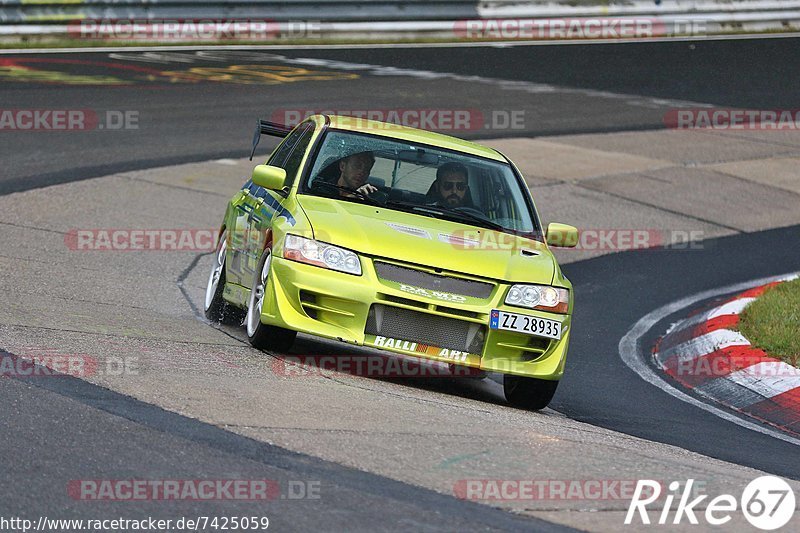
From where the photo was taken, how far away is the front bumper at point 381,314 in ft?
25.6

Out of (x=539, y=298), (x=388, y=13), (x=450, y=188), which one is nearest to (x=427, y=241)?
(x=539, y=298)

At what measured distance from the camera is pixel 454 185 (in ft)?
29.6

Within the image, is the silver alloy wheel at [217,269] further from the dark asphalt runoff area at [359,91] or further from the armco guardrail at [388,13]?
the armco guardrail at [388,13]

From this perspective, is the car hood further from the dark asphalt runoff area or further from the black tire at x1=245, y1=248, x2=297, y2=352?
the dark asphalt runoff area

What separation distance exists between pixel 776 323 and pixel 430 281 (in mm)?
3825

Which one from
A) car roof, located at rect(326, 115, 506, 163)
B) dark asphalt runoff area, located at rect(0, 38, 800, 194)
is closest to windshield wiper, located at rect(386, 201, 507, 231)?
car roof, located at rect(326, 115, 506, 163)

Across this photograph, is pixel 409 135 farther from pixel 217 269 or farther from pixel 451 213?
pixel 217 269

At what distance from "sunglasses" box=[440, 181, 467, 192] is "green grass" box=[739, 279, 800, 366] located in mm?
2688

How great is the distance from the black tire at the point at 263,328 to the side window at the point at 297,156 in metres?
0.79

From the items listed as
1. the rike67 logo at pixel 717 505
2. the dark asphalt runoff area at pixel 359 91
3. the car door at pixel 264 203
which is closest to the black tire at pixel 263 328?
the car door at pixel 264 203

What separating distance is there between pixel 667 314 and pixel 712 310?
528 millimetres

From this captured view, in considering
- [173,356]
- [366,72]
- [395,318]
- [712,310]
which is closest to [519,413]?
[395,318]

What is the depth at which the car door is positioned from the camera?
873 cm

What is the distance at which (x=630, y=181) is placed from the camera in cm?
1781
